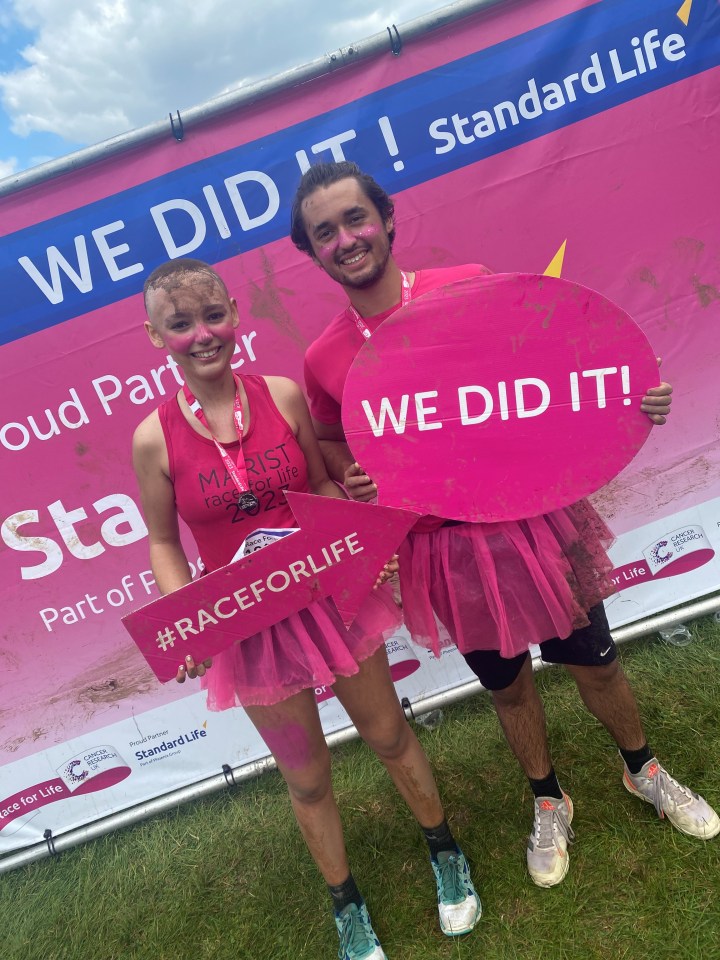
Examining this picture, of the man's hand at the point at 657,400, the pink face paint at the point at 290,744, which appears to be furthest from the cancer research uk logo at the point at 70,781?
the man's hand at the point at 657,400

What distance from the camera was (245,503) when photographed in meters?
1.39

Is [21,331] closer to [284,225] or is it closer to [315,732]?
[284,225]

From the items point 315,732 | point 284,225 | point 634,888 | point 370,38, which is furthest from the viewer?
point 284,225

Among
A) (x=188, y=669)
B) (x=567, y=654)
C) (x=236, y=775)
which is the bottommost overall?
(x=236, y=775)

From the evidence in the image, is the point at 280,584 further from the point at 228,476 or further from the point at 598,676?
the point at 598,676

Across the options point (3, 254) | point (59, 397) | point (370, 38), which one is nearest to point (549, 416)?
point (370, 38)

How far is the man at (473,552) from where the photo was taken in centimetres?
143

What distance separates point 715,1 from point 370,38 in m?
1.13

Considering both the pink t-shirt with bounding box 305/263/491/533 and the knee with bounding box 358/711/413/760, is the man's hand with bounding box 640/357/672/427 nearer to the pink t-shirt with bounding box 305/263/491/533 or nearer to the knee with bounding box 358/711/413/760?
the pink t-shirt with bounding box 305/263/491/533

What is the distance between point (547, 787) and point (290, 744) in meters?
0.83

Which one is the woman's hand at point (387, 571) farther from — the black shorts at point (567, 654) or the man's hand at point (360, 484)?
the black shorts at point (567, 654)

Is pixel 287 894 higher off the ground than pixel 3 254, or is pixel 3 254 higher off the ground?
pixel 3 254

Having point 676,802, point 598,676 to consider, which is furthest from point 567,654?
point 676,802

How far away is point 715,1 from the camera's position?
196 cm
